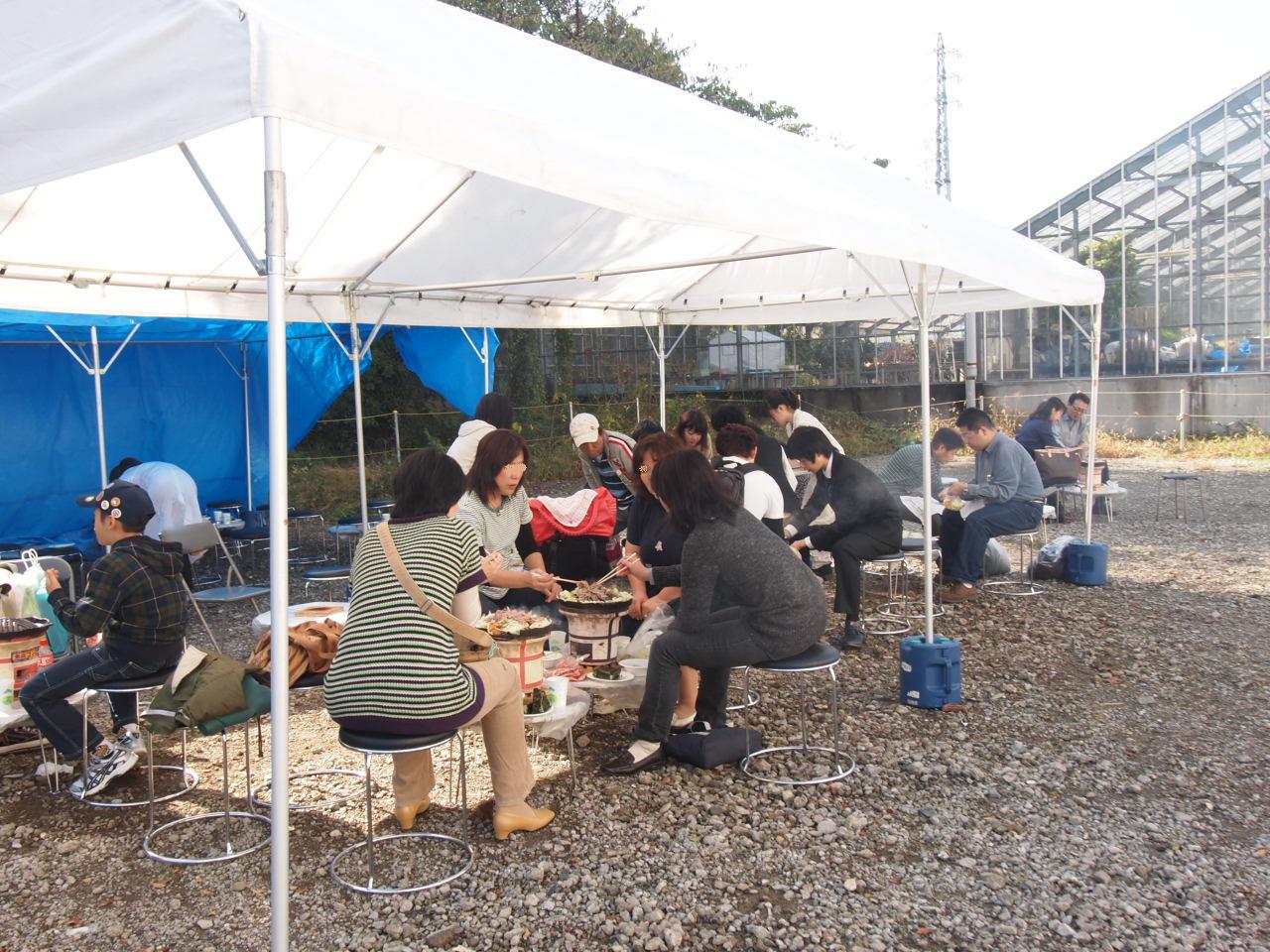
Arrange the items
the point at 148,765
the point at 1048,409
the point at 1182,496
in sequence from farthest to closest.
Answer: the point at 1182,496
the point at 1048,409
the point at 148,765

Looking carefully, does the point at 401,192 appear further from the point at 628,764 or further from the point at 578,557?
the point at 628,764

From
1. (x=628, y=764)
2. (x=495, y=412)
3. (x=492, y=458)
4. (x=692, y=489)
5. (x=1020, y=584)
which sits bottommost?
(x=628, y=764)

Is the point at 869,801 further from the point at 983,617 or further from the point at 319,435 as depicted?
the point at 319,435

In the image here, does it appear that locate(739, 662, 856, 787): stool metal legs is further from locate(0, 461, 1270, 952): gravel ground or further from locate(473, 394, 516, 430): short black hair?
locate(473, 394, 516, 430): short black hair

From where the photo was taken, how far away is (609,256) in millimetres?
6645

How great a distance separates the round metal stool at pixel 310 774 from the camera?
11.8ft

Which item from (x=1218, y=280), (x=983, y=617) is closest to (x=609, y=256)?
(x=983, y=617)

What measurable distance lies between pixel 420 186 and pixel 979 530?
4.34 meters

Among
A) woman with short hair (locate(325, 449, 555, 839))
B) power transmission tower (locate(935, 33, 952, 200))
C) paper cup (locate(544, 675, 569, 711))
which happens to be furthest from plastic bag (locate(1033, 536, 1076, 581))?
power transmission tower (locate(935, 33, 952, 200))

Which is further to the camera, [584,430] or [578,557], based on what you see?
[584,430]

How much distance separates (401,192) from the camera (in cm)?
510

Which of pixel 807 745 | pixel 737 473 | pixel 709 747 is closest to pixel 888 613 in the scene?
pixel 737 473

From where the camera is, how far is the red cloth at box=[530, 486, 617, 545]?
566 cm

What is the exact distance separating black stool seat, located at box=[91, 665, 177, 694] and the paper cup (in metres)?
1.37
